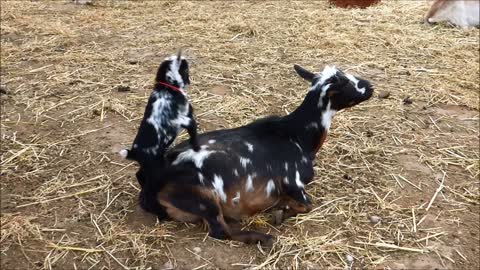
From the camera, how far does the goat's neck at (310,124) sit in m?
4.37

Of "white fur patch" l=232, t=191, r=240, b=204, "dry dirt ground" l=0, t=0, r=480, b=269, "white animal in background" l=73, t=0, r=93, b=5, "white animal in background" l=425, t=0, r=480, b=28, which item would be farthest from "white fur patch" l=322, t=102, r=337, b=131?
"white animal in background" l=73, t=0, r=93, b=5

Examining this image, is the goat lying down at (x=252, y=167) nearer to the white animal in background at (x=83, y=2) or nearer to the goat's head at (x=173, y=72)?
the goat's head at (x=173, y=72)

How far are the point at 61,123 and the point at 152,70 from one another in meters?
1.63

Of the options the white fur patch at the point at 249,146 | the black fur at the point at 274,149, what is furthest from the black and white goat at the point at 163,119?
the white fur patch at the point at 249,146

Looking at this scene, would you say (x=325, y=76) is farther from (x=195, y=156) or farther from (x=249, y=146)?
(x=195, y=156)

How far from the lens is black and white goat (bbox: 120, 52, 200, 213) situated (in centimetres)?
368

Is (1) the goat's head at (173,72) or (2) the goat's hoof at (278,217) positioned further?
(2) the goat's hoof at (278,217)

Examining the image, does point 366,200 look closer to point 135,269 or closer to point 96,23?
point 135,269

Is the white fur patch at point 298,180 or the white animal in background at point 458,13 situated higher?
the white animal in background at point 458,13

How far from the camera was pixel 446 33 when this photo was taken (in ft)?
27.7

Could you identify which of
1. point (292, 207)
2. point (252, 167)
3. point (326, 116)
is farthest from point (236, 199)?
point (326, 116)

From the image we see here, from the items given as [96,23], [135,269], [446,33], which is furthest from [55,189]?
[446,33]

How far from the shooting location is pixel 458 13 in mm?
8742

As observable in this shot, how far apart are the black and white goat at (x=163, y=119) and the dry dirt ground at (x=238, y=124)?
0.48 metres
